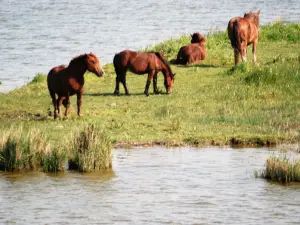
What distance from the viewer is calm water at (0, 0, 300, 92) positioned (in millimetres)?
35625

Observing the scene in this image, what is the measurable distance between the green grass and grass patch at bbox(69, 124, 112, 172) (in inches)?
103

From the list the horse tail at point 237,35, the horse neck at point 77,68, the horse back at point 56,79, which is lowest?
the horse back at point 56,79

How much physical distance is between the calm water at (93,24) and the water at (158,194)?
12061 mm

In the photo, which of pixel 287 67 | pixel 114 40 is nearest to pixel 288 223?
pixel 287 67

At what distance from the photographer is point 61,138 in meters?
16.4

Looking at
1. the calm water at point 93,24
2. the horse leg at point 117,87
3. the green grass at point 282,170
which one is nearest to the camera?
the green grass at point 282,170

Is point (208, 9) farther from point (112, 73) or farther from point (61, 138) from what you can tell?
point (61, 138)

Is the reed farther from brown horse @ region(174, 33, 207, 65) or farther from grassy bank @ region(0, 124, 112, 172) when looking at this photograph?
brown horse @ region(174, 33, 207, 65)

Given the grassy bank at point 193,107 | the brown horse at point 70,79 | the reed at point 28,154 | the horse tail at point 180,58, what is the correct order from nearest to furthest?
the reed at point 28,154
the grassy bank at point 193,107
the brown horse at point 70,79
the horse tail at point 180,58

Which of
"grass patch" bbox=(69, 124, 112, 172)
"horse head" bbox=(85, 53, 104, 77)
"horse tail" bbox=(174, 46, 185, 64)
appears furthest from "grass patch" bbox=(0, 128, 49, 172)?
"horse tail" bbox=(174, 46, 185, 64)

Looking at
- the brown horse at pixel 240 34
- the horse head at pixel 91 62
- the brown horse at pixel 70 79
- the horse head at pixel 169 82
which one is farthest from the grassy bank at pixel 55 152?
the brown horse at pixel 240 34

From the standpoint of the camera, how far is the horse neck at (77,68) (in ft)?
61.5

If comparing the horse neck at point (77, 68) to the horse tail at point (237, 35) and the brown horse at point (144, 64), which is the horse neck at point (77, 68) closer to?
the brown horse at point (144, 64)

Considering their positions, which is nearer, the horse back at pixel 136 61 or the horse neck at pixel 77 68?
the horse neck at pixel 77 68
